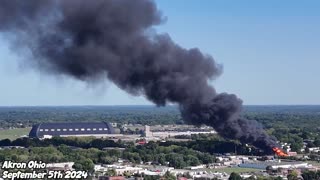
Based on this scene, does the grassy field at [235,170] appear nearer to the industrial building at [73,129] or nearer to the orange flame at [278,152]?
the orange flame at [278,152]

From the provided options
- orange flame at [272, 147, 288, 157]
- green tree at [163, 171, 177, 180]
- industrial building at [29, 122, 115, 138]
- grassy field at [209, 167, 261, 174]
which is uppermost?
industrial building at [29, 122, 115, 138]

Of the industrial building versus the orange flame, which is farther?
the industrial building

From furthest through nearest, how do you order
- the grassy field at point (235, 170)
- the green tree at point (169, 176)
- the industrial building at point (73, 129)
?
the industrial building at point (73, 129), the grassy field at point (235, 170), the green tree at point (169, 176)

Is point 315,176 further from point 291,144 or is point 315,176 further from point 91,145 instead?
point 91,145

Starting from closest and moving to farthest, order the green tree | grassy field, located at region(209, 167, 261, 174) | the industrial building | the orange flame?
the green tree → grassy field, located at region(209, 167, 261, 174) → the orange flame → the industrial building

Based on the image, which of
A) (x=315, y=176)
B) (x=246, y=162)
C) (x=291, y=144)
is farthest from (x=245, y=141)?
(x=291, y=144)

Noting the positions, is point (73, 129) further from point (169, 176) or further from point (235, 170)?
point (169, 176)

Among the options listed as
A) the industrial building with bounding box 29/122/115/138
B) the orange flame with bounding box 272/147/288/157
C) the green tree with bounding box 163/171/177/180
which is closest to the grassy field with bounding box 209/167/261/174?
the orange flame with bounding box 272/147/288/157

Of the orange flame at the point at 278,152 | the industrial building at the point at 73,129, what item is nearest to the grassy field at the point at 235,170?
the orange flame at the point at 278,152

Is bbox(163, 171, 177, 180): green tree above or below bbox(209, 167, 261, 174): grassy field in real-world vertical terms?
above

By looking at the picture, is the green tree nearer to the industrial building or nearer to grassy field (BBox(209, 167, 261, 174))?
grassy field (BBox(209, 167, 261, 174))

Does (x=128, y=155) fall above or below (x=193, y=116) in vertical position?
below
